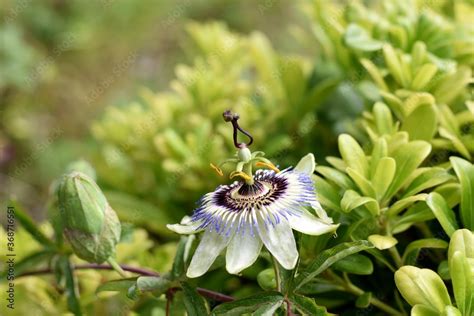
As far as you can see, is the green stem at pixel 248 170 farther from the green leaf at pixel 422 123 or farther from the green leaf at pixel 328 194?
the green leaf at pixel 422 123

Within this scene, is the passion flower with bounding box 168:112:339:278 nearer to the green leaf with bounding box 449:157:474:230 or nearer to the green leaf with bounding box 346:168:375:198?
the green leaf with bounding box 346:168:375:198

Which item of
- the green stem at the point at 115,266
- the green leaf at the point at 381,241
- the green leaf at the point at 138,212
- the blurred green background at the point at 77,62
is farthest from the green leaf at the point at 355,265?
the blurred green background at the point at 77,62

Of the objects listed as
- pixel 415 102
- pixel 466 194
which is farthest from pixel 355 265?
pixel 415 102

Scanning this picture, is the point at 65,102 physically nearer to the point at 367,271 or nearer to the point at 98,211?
the point at 98,211

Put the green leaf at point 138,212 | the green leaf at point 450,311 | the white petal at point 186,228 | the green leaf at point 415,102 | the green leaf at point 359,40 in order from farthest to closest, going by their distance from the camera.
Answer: the green leaf at point 138,212 < the green leaf at point 359,40 < the green leaf at point 415,102 < the white petal at point 186,228 < the green leaf at point 450,311

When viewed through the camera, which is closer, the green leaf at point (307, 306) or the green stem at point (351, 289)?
the green leaf at point (307, 306)

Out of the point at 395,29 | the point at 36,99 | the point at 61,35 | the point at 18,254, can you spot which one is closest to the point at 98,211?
the point at 18,254
